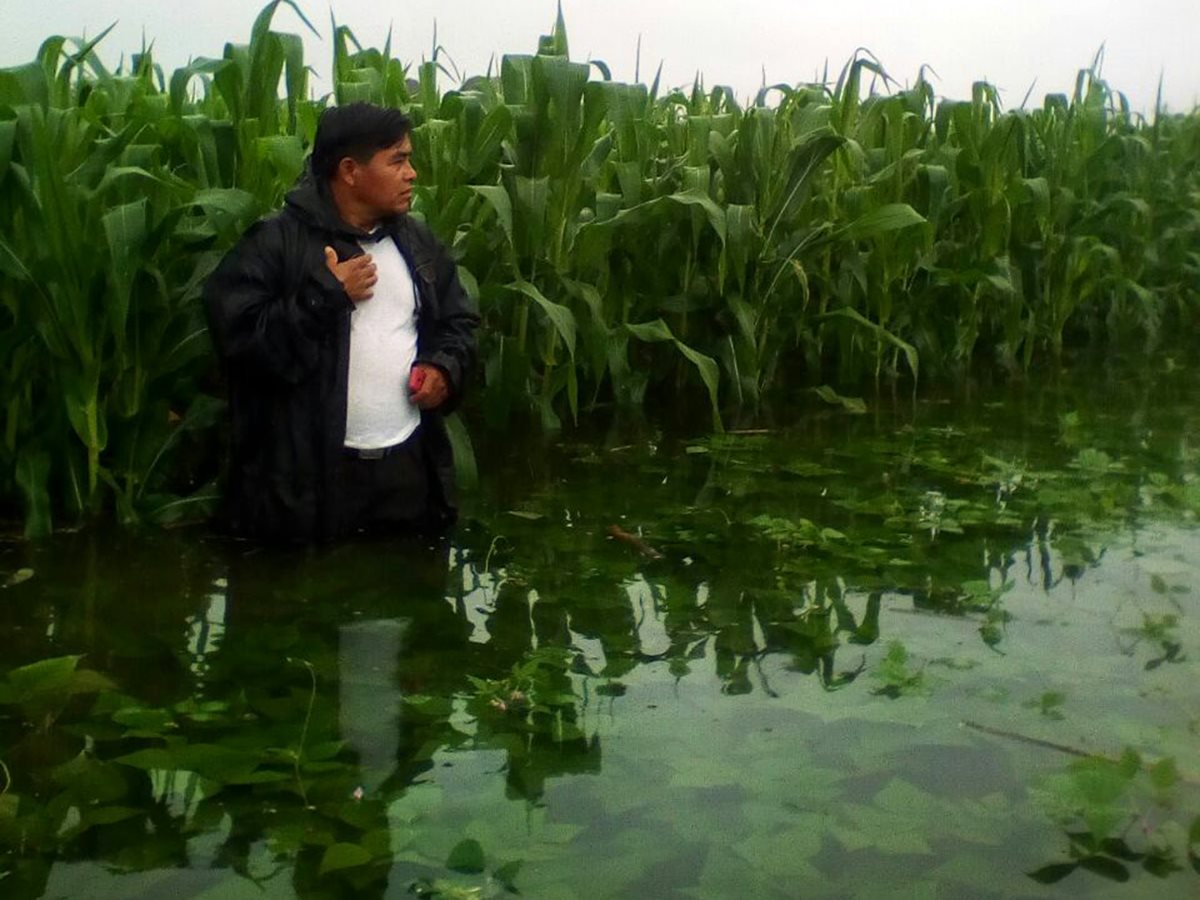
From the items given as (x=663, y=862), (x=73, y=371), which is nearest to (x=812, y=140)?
(x=73, y=371)

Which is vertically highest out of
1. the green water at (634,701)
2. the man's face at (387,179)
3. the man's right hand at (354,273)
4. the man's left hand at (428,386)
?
the man's face at (387,179)

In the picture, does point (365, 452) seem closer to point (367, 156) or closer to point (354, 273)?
point (354, 273)

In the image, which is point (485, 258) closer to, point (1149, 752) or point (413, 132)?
point (413, 132)

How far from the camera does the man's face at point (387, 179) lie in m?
3.60

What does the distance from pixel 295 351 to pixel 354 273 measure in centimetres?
23

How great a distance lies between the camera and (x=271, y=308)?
3541 millimetres

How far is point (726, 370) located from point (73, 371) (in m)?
2.68

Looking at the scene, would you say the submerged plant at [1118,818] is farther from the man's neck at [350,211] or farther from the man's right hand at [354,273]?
the man's neck at [350,211]

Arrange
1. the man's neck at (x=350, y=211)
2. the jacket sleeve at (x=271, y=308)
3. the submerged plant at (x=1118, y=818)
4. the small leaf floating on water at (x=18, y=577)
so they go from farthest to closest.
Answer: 1. the man's neck at (x=350, y=211)
2. the jacket sleeve at (x=271, y=308)
3. the small leaf floating on water at (x=18, y=577)
4. the submerged plant at (x=1118, y=818)

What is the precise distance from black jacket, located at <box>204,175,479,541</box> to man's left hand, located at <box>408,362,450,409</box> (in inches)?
0.8

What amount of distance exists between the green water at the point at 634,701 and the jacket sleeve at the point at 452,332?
1.40ft

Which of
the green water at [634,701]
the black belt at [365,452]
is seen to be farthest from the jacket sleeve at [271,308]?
the green water at [634,701]

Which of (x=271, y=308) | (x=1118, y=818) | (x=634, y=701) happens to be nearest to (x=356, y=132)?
(x=271, y=308)

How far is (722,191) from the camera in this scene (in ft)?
18.5
